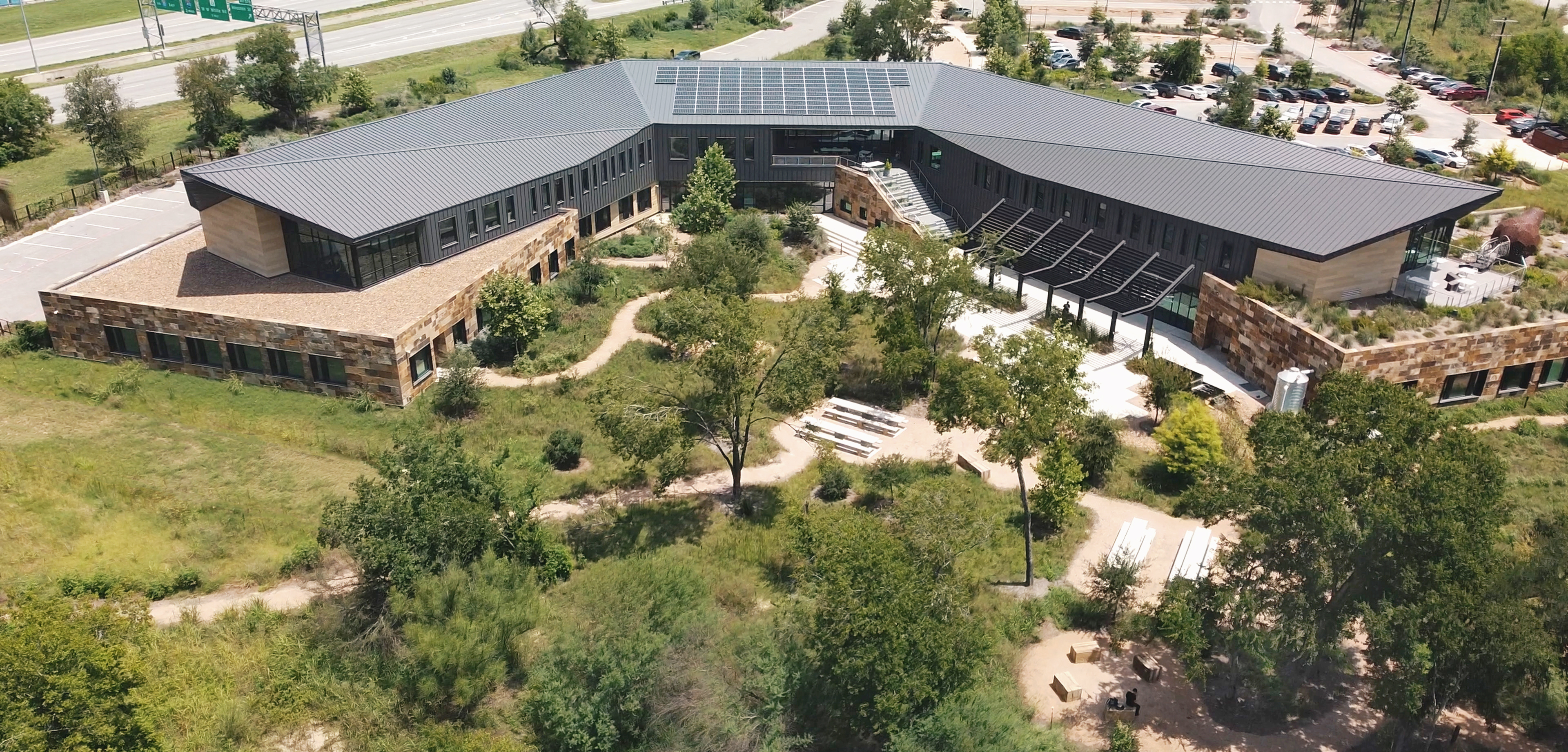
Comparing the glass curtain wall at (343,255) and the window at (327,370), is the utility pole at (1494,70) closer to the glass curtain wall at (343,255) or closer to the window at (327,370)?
the glass curtain wall at (343,255)

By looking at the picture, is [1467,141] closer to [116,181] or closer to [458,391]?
[458,391]

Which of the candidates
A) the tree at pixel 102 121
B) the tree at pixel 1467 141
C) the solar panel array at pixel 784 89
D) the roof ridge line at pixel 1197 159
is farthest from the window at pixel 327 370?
the tree at pixel 1467 141

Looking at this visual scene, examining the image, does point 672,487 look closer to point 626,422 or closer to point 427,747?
point 626,422

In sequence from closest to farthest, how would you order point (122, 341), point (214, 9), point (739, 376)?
1. point (739, 376)
2. point (122, 341)
3. point (214, 9)

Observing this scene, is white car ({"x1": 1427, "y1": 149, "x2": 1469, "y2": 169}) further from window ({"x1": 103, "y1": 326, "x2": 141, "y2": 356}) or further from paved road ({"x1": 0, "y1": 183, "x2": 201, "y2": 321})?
window ({"x1": 103, "y1": 326, "x2": 141, "y2": 356})

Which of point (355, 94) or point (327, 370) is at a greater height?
point (355, 94)

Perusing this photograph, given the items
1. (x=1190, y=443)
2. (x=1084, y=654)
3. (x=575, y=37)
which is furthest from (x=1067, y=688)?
(x=575, y=37)

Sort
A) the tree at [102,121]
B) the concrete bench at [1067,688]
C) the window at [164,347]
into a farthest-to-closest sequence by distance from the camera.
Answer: the tree at [102,121] < the window at [164,347] < the concrete bench at [1067,688]
